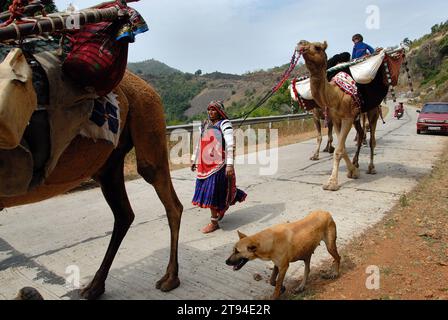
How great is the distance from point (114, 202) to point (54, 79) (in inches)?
67.9

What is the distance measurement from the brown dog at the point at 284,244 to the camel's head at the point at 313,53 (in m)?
3.75

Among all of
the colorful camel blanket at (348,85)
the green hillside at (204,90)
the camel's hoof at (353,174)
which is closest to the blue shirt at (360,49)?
the colorful camel blanket at (348,85)

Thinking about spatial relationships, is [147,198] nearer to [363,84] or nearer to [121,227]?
[121,227]

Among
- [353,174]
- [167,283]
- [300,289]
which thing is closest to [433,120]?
[353,174]

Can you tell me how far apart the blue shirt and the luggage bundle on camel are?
26.4 feet

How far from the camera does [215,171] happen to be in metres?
5.53

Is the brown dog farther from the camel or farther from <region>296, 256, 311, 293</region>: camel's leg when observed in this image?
the camel

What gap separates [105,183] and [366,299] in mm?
2673

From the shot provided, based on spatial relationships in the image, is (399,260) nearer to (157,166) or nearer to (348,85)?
(157,166)

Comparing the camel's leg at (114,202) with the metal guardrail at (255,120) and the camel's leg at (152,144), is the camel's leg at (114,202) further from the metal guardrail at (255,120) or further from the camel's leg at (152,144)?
the metal guardrail at (255,120)

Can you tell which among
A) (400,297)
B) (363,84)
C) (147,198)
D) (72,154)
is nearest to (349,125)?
(363,84)

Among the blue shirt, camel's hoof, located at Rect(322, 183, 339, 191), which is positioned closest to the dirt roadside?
camel's hoof, located at Rect(322, 183, 339, 191)
